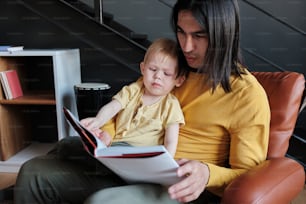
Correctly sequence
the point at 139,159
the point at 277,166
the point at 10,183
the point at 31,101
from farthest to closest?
the point at 31,101, the point at 10,183, the point at 277,166, the point at 139,159

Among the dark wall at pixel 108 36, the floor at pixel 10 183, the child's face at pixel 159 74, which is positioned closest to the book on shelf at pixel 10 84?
the dark wall at pixel 108 36

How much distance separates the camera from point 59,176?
40.3 inches

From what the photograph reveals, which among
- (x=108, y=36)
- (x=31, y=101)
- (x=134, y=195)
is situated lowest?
(x=31, y=101)

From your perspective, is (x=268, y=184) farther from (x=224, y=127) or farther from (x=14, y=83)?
(x=14, y=83)

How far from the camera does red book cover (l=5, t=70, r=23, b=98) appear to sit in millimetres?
2098

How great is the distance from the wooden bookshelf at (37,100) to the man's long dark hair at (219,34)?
1.19 metres

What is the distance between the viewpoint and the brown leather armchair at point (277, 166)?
796 mm

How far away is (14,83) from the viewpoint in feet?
7.02

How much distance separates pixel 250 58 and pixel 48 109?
1460 millimetres

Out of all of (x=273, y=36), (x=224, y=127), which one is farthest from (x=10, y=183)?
(x=273, y=36)

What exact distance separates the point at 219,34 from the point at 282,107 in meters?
0.32

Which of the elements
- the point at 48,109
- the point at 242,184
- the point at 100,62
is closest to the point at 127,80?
the point at 100,62

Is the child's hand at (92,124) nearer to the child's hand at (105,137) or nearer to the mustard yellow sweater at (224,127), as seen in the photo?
the child's hand at (105,137)

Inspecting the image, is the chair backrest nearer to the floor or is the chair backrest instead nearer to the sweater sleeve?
the sweater sleeve
